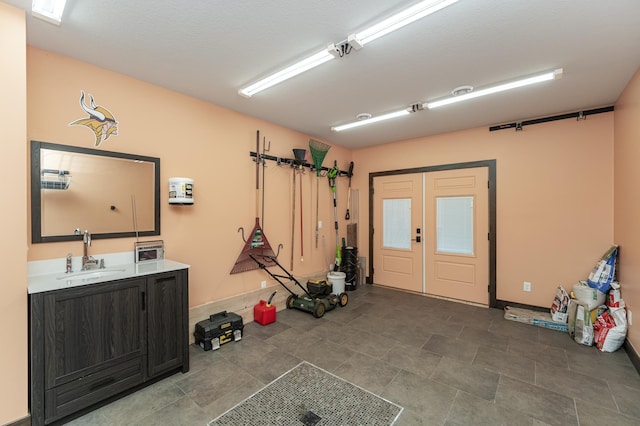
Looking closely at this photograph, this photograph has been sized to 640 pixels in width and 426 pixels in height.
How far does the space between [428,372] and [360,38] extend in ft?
9.79

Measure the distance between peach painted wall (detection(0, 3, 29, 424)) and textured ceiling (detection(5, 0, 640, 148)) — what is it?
29 centimetres

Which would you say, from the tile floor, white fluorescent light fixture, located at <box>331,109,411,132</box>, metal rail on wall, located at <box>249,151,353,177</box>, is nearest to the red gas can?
the tile floor

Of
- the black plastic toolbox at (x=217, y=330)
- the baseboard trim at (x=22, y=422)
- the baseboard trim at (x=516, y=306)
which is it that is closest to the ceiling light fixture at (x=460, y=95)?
the baseboard trim at (x=516, y=306)

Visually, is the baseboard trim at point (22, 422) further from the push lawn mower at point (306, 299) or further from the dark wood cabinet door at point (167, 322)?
the push lawn mower at point (306, 299)

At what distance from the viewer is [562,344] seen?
309 cm

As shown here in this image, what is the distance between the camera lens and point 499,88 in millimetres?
2900

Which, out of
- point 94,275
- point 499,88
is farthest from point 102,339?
point 499,88

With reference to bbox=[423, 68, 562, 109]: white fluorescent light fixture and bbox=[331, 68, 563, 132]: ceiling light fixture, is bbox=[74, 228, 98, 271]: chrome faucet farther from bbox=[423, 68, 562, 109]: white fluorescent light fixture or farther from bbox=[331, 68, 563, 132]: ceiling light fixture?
bbox=[423, 68, 562, 109]: white fluorescent light fixture

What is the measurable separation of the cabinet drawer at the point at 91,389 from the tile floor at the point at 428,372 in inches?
4.3

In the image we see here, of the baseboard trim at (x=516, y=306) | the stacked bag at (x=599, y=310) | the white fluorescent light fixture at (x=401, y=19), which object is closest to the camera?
Answer: the white fluorescent light fixture at (x=401, y=19)

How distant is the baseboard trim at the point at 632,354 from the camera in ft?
Result: 8.26

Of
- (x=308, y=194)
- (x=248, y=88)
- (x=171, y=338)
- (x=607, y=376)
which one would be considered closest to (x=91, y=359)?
(x=171, y=338)

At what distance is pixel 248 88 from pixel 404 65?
1631mm

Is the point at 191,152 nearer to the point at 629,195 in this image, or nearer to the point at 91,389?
the point at 91,389
